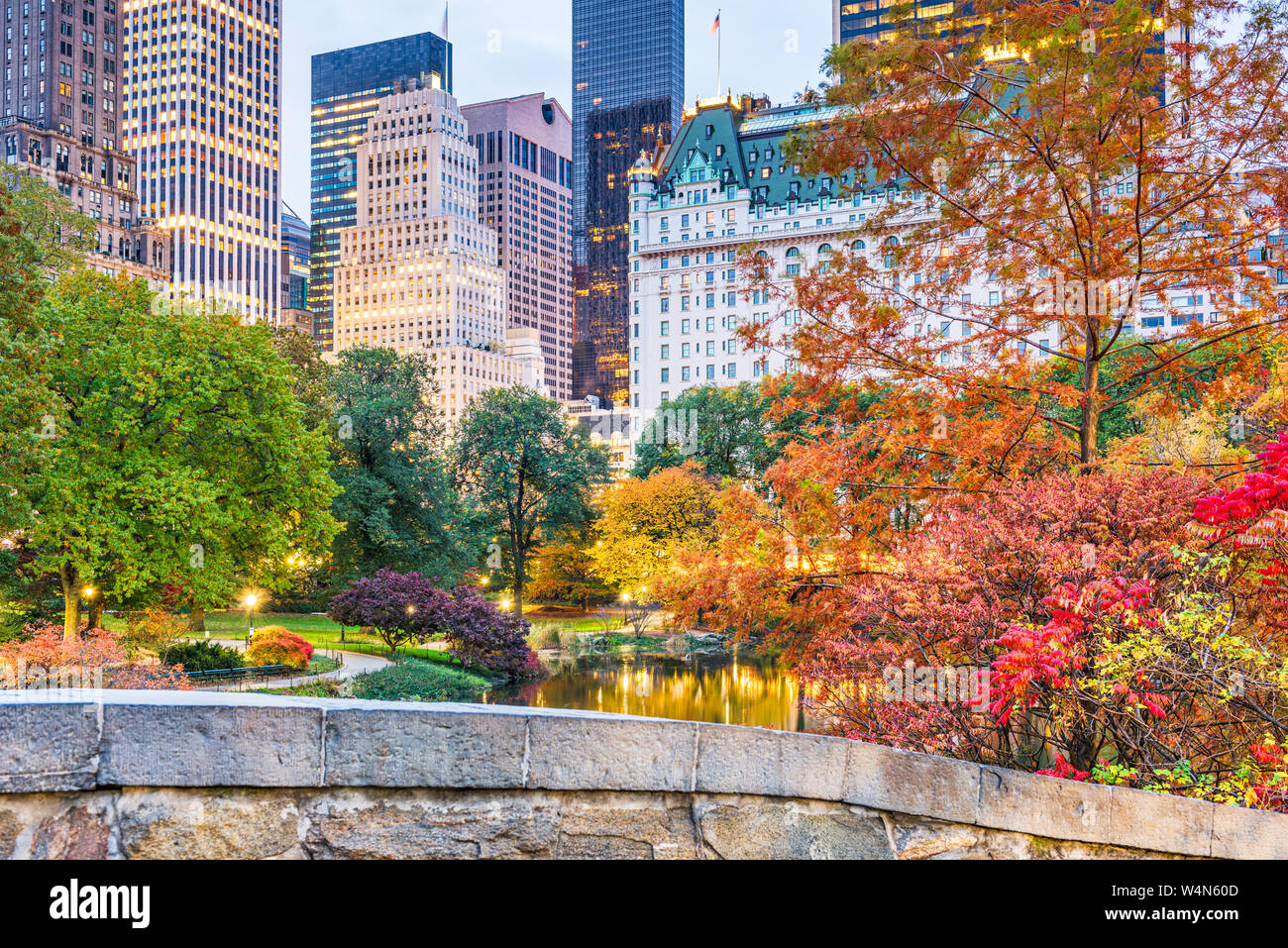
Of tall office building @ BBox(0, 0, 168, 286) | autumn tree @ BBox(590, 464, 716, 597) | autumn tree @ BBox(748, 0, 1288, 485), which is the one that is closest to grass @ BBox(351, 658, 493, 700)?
autumn tree @ BBox(590, 464, 716, 597)

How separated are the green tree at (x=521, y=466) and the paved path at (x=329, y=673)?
60.3 feet

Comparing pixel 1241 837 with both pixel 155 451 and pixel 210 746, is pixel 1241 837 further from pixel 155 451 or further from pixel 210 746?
pixel 155 451

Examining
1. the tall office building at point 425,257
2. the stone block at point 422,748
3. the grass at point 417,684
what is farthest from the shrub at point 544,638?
the tall office building at point 425,257

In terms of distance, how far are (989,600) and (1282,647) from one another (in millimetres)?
2084

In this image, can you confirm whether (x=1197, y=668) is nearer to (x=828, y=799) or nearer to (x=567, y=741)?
(x=828, y=799)

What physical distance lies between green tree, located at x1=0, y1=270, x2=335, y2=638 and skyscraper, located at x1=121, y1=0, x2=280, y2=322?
14140 centimetres

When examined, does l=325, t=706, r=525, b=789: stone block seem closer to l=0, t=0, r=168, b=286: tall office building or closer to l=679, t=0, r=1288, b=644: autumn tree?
l=679, t=0, r=1288, b=644: autumn tree

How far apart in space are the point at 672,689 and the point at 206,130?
529ft

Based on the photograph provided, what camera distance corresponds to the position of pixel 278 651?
99.9 ft

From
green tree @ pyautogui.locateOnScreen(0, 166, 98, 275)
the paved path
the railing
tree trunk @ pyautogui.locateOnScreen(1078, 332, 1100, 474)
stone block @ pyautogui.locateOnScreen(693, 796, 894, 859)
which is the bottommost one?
the paved path

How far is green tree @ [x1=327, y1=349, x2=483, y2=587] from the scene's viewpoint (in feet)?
134

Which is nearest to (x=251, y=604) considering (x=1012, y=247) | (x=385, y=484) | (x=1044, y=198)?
(x=385, y=484)

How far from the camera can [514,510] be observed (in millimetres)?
56219
